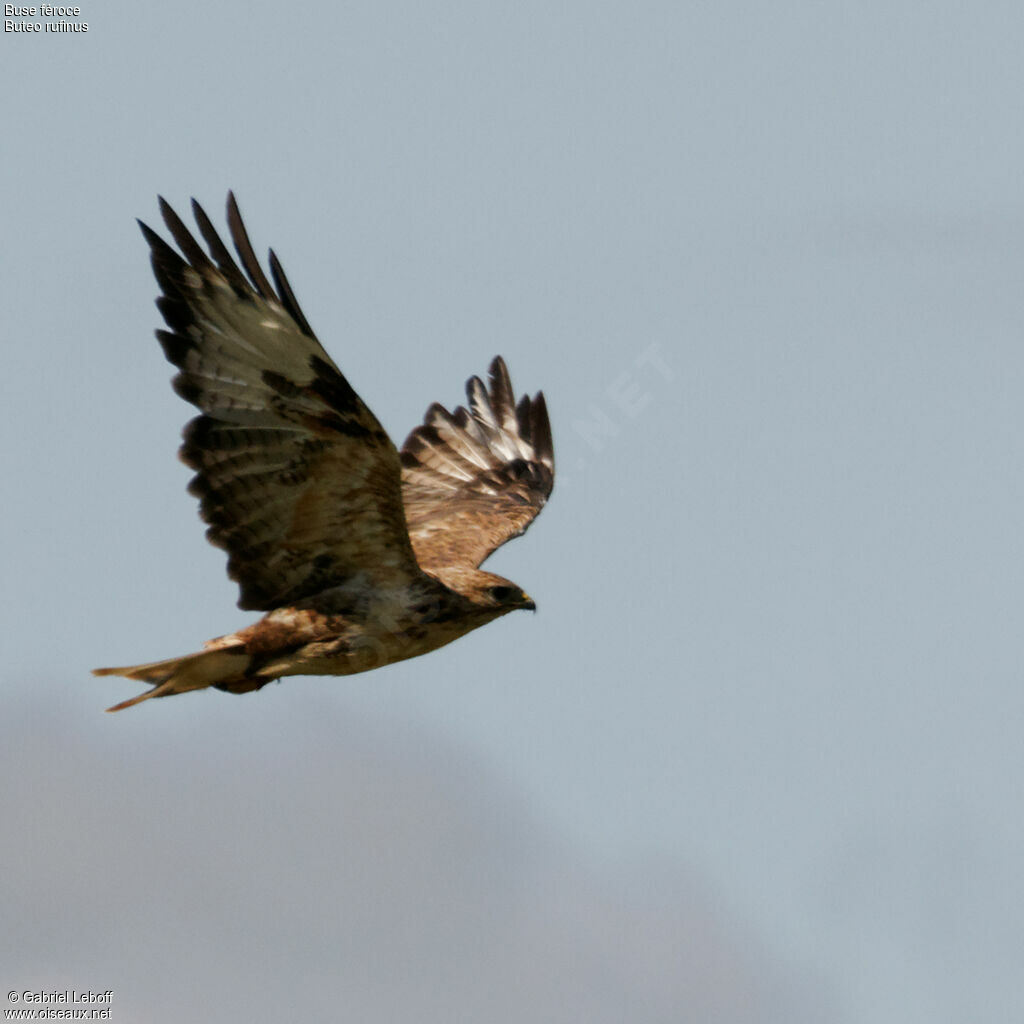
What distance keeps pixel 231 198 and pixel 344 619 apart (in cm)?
261

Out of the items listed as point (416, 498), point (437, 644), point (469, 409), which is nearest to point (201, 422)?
point (437, 644)

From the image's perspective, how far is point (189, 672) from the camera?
12.5m

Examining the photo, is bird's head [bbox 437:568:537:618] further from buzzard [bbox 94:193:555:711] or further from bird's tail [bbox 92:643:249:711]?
bird's tail [bbox 92:643:249:711]

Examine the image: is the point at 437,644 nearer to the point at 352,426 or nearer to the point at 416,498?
the point at 352,426

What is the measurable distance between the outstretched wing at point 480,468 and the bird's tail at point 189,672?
2.71 metres

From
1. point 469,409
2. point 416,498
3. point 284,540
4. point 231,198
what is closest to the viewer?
point 231,198

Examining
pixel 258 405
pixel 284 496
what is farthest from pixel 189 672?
pixel 258 405

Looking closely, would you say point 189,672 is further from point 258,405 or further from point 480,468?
point 480,468

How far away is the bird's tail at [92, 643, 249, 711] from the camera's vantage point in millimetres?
12312

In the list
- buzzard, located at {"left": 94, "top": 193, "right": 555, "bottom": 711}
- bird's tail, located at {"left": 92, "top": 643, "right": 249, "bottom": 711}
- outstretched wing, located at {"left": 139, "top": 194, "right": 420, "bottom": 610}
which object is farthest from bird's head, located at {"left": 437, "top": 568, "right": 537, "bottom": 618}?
bird's tail, located at {"left": 92, "top": 643, "right": 249, "bottom": 711}

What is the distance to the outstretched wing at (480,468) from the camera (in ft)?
51.2

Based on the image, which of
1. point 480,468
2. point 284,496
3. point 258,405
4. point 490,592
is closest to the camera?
point 258,405

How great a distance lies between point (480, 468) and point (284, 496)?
4.86 metres

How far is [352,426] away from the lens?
11805mm
